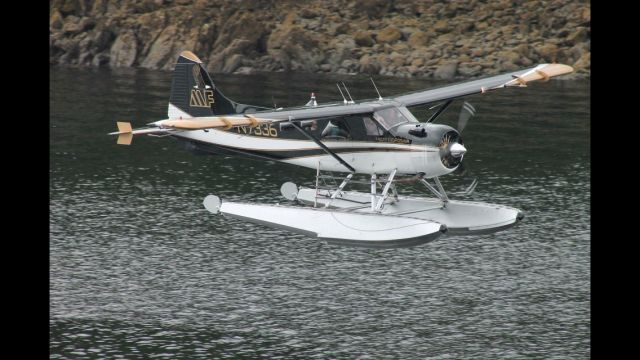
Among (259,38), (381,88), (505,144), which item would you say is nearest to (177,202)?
(505,144)

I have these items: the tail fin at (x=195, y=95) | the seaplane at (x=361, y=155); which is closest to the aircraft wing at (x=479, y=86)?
the seaplane at (x=361, y=155)

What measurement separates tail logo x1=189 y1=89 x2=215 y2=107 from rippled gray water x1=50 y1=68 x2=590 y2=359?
2.72m

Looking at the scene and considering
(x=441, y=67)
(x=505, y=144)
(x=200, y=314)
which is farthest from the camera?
(x=441, y=67)

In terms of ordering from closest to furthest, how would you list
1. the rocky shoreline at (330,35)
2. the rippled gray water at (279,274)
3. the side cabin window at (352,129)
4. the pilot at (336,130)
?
1. the rippled gray water at (279,274)
2. the side cabin window at (352,129)
3. the pilot at (336,130)
4. the rocky shoreline at (330,35)

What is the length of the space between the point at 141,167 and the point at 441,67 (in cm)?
2748

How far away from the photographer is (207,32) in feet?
222

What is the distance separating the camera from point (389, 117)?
25.3m

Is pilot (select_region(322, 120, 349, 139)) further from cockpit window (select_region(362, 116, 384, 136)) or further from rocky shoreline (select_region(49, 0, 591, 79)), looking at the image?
rocky shoreline (select_region(49, 0, 591, 79))

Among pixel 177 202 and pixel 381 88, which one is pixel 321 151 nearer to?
pixel 177 202

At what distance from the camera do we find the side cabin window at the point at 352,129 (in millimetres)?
25344

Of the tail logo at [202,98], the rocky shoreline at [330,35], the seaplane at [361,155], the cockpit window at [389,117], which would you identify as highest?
the rocky shoreline at [330,35]

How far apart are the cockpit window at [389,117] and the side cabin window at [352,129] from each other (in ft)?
0.47

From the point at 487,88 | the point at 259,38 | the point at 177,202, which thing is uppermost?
the point at 259,38

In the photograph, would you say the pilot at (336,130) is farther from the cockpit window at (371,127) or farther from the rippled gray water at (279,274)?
the rippled gray water at (279,274)
